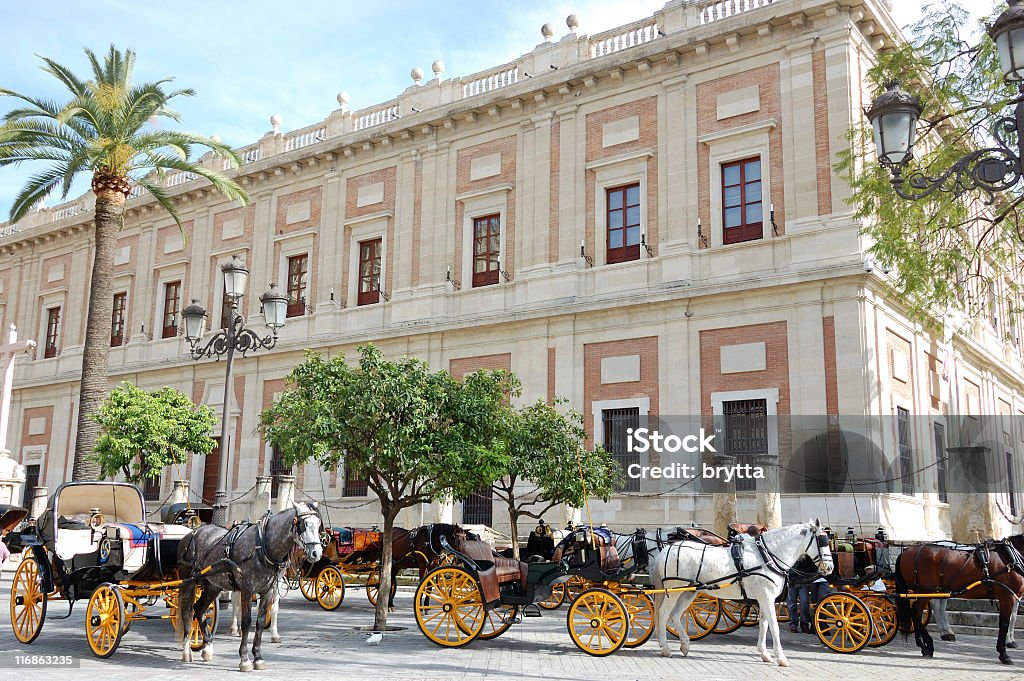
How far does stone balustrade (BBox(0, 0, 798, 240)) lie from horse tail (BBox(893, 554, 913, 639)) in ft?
42.8

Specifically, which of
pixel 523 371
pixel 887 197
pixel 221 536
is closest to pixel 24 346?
pixel 523 371

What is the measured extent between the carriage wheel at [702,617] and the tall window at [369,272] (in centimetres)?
1494

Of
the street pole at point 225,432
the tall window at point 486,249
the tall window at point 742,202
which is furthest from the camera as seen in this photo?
the tall window at point 486,249

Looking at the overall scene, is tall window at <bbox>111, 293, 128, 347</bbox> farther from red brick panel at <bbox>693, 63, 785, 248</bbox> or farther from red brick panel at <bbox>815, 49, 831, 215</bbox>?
red brick panel at <bbox>815, 49, 831, 215</bbox>

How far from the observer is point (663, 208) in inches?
780

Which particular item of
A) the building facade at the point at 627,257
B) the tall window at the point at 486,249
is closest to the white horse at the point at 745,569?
the building facade at the point at 627,257

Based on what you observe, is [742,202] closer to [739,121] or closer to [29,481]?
[739,121]

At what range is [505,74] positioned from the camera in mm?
23047

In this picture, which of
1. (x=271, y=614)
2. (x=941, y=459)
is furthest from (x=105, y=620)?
(x=941, y=459)

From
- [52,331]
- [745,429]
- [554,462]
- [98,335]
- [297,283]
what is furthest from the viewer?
[52,331]

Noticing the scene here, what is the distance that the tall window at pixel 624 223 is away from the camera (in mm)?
20281

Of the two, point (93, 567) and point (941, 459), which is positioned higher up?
point (941, 459)

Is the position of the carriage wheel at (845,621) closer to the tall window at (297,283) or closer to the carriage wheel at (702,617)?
the carriage wheel at (702,617)

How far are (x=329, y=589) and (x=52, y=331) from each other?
23.4 m
